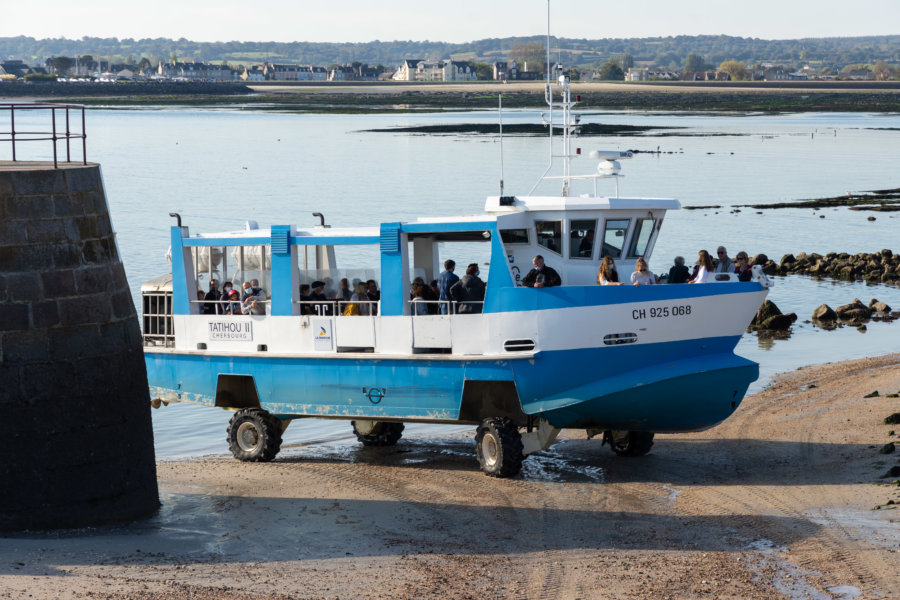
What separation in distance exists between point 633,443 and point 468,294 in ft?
12.3

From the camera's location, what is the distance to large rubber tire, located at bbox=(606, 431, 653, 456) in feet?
58.9

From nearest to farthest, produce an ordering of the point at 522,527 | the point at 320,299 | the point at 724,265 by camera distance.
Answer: the point at 522,527
the point at 724,265
the point at 320,299

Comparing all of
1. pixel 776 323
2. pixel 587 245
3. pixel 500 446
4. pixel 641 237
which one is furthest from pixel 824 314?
pixel 500 446

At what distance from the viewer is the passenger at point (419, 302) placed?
669 inches

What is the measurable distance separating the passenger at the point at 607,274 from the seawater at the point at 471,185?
6.48m

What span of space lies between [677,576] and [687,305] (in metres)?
4.34

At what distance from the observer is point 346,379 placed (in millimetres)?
17484

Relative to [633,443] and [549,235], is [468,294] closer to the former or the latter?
[549,235]

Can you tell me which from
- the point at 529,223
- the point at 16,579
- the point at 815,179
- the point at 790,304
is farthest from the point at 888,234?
the point at 16,579

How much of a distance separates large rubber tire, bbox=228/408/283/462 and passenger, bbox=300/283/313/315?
189 cm

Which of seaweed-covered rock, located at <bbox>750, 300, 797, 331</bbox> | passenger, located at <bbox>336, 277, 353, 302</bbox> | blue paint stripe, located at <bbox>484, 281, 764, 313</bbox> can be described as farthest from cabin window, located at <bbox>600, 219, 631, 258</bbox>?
seaweed-covered rock, located at <bbox>750, 300, 797, 331</bbox>

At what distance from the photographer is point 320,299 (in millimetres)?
18156

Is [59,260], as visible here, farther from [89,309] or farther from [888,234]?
[888,234]

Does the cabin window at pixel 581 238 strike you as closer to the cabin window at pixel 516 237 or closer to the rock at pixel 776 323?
the cabin window at pixel 516 237
